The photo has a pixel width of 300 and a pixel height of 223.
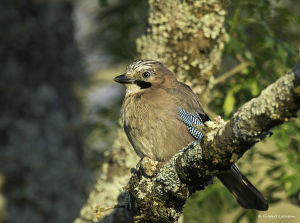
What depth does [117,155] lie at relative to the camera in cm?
507

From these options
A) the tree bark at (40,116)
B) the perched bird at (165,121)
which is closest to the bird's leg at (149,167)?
the perched bird at (165,121)

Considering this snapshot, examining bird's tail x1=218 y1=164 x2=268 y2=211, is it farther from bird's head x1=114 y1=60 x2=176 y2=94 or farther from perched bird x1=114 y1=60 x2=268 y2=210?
bird's head x1=114 y1=60 x2=176 y2=94

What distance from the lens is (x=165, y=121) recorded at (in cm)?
428

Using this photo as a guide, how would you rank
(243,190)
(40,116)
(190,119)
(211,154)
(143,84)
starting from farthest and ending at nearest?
1. (40,116)
2. (143,84)
3. (190,119)
4. (243,190)
5. (211,154)

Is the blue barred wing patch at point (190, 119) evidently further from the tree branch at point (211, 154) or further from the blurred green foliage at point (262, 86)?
the tree branch at point (211, 154)

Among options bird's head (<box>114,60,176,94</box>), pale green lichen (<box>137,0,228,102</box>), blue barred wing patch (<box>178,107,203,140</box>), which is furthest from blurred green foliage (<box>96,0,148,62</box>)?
blue barred wing patch (<box>178,107,203,140</box>)

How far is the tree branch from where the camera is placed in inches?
92.1

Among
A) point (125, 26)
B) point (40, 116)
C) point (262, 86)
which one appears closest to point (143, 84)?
point (262, 86)

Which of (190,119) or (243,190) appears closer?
(243,190)

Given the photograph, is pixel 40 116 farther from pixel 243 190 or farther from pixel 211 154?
pixel 211 154

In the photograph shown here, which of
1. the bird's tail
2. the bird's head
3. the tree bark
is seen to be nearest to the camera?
the bird's tail

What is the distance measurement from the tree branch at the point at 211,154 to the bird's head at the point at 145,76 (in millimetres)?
1193

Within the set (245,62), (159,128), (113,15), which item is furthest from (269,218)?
(113,15)

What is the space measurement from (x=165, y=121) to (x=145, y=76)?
0.66 metres
